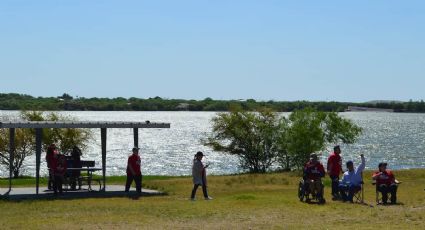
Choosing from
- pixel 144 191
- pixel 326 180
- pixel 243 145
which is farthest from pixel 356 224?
pixel 243 145

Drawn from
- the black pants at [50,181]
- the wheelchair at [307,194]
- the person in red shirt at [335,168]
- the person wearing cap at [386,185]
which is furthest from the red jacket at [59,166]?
the person wearing cap at [386,185]

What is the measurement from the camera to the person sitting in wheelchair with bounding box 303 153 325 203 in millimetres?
21000

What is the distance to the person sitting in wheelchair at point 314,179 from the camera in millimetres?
21000

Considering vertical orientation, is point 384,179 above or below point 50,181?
above

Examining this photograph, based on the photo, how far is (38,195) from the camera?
23172 millimetres

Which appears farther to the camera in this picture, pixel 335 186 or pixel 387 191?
pixel 335 186

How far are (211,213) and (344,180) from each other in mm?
5343

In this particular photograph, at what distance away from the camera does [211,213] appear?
706 inches

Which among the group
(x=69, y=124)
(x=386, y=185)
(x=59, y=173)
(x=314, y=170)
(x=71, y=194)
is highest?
(x=69, y=124)

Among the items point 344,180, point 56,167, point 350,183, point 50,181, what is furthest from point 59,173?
point 350,183

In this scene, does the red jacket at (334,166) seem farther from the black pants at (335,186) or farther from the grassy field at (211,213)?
the grassy field at (211,213)

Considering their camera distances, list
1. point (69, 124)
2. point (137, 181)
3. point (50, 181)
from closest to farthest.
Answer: point (69, 124) → point (137, 181) → point (50, 181)

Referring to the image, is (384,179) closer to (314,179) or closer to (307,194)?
(314,179)

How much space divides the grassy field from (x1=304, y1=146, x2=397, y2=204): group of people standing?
15.8 inches
